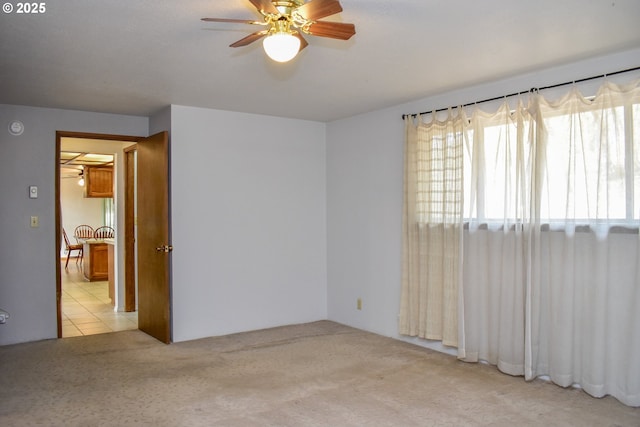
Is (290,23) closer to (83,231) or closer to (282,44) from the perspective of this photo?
(282,44)

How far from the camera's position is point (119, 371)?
12.6 ft

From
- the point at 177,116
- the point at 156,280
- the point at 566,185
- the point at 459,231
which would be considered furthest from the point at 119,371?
the point at 566,185

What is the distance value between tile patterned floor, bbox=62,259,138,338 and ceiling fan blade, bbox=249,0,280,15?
14.1ft

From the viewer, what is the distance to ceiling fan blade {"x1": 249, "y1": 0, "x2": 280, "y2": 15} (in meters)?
2.14

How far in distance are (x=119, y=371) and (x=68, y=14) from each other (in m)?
2.72

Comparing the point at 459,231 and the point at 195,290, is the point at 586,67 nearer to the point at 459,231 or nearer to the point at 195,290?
the point at 459,231

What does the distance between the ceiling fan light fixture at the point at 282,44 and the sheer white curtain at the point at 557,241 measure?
2.14 m

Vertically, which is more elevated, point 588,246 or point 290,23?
point 290,23

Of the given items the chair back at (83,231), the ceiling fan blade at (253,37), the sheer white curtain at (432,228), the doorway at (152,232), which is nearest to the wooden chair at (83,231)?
the chair back at (83,231)

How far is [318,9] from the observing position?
220cm

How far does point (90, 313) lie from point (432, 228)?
461 centimetres

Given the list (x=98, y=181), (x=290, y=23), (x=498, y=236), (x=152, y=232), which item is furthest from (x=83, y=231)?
(x=290, y=23)

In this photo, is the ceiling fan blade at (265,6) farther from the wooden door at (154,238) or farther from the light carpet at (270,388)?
the wooden door at (154,238)

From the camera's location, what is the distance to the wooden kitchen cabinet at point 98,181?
385 inches
